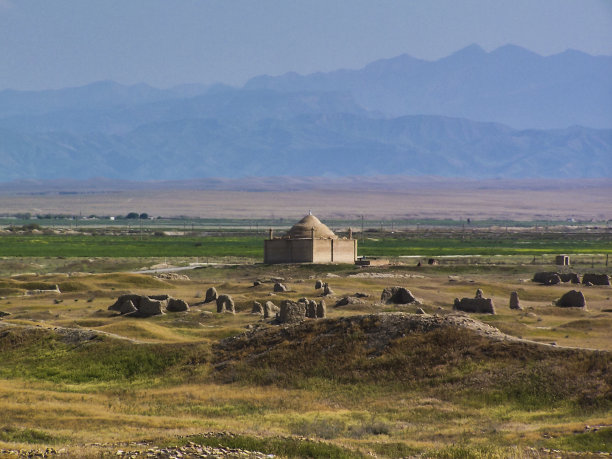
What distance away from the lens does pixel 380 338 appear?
89.5 feet

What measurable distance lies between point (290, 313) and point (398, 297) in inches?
354

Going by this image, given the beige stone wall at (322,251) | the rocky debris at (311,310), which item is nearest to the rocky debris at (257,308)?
the rocky debris at (311,310)

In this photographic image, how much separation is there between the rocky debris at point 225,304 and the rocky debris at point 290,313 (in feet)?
22.0

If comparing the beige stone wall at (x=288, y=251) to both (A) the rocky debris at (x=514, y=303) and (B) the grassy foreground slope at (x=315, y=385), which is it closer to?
(A) the rocky debris at (x=514, y=303)

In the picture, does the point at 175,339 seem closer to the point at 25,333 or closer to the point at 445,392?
the point at 25,333

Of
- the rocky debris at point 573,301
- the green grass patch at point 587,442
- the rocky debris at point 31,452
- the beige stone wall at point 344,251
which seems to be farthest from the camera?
the beige stone wall at point 344,251

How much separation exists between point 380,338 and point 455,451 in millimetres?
9213

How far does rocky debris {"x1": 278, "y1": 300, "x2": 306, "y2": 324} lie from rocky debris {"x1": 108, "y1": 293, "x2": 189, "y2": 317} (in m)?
6.91

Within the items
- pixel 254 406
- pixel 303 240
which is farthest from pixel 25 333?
pixel 303 240

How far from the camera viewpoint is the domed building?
6656cm

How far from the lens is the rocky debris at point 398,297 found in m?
41.0

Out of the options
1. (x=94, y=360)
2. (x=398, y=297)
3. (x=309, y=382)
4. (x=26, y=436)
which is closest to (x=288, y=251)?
(x=398, y=297)

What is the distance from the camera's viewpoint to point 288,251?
67438 mm

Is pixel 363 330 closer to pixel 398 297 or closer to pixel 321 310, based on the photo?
pixel 321 310
